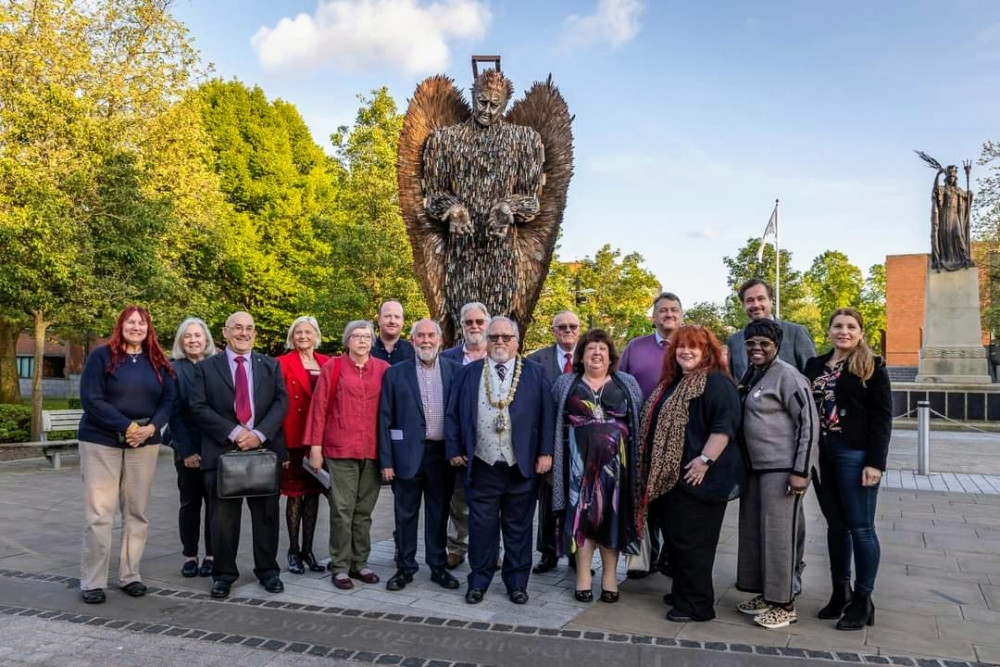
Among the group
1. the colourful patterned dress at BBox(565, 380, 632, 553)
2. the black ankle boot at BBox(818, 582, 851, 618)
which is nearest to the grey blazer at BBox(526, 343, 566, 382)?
the colourful patterned dress at BBox(565, 380, 632, 553)

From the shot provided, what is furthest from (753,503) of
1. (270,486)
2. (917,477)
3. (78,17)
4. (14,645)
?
(78,17)

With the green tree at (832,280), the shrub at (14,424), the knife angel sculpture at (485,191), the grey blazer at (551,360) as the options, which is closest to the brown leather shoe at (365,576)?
the grey blazer at (551,360)

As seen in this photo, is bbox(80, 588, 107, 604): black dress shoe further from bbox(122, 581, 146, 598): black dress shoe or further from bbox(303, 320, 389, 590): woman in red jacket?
bbox(303, 320, 389, 590): woman in red jacket

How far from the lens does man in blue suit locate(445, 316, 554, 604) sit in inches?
191

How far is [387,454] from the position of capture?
17.0ft

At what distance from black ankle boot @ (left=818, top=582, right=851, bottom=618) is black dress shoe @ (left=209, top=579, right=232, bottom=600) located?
364 centimetres

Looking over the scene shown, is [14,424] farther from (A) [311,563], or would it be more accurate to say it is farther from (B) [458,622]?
(B) [458,622]

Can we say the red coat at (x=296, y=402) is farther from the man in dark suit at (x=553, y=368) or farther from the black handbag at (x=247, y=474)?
the man in dark suit at (x=553, y=368)

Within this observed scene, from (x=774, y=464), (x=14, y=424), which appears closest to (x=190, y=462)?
(x=774, y=464)

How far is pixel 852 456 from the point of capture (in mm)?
4418

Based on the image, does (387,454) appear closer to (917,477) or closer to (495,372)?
(495,372)

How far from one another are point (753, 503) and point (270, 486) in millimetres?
2971

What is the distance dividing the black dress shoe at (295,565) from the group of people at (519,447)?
0.01 metres

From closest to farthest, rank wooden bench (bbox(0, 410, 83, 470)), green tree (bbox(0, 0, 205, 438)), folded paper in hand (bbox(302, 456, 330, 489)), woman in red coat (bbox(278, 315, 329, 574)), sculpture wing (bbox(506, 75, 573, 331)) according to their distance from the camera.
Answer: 1. folded paper in hand (bbox(302, 456, 330, 489))
2. woman in red coat (bbox(278, 315, 329, 574))
3. sculpture wing (bbox(506, 75, 573, 331))
4. wooden bench (bbox(0, 410, 83, 470))
5. green tree (bbox(0, 0, 205, 438))
